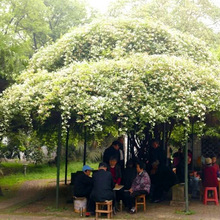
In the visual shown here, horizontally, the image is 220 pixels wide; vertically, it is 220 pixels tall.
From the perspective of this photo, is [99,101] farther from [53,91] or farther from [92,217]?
[92,217]

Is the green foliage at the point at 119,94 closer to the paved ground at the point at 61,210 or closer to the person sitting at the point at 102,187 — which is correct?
the person sitting at the point at 102,187

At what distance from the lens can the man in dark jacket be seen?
11.0 m

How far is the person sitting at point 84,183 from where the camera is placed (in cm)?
1104

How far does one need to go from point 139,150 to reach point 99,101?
23.2 feet

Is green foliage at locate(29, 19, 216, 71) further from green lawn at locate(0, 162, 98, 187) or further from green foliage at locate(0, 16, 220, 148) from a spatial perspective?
green lawn at locate(0, 162, 98, 187)

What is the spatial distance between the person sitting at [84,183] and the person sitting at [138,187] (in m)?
1.14

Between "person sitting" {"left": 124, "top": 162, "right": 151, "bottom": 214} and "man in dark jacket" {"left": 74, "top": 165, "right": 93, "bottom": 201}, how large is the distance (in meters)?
1.14

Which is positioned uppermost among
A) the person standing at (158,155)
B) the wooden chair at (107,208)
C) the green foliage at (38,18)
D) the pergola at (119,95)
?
the green foliage at (38,18)

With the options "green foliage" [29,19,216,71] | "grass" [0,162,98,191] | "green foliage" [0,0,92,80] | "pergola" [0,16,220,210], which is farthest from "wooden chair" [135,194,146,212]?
"green foliage" [0,0,92,80]

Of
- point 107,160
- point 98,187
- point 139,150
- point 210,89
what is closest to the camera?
point 98,187

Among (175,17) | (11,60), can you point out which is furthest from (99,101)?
(175,17)

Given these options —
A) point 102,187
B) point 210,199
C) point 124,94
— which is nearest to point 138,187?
point 102,187

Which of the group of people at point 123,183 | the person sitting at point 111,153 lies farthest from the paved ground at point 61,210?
the person sitting at point 111,153

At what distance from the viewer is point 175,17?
31922 millimetres
